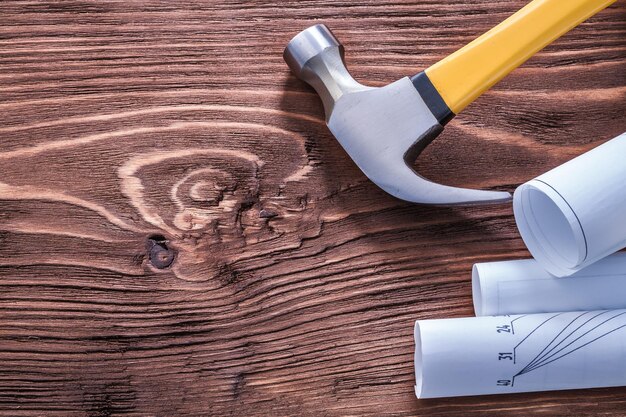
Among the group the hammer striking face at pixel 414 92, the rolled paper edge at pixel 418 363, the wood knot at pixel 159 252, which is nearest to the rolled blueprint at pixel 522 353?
the rolled paper edge at pixel 418 363

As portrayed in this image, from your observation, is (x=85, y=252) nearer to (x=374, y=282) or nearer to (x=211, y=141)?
(x=211, y=141)

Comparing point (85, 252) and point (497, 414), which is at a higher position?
point (85, 252)

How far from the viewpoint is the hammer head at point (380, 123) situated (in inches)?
28.1

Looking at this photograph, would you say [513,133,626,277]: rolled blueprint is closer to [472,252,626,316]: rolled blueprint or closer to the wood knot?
[472,252,626,316]: rolled blueprint

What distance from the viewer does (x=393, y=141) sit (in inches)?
28.1

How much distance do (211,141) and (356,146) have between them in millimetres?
156

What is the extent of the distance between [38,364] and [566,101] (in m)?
0.62

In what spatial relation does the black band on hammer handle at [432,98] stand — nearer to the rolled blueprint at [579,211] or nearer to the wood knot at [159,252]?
the rolled blueprint at [579,211]

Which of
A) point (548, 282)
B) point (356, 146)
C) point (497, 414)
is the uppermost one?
point (356, 146)

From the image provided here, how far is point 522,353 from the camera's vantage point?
0.69 m

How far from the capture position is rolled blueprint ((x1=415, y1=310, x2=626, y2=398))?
690mm

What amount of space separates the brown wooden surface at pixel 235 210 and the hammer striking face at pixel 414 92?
4 centimetres

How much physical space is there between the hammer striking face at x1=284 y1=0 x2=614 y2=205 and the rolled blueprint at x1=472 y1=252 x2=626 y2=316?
3.2 inches

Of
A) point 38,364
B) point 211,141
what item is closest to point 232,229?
point 211,141
